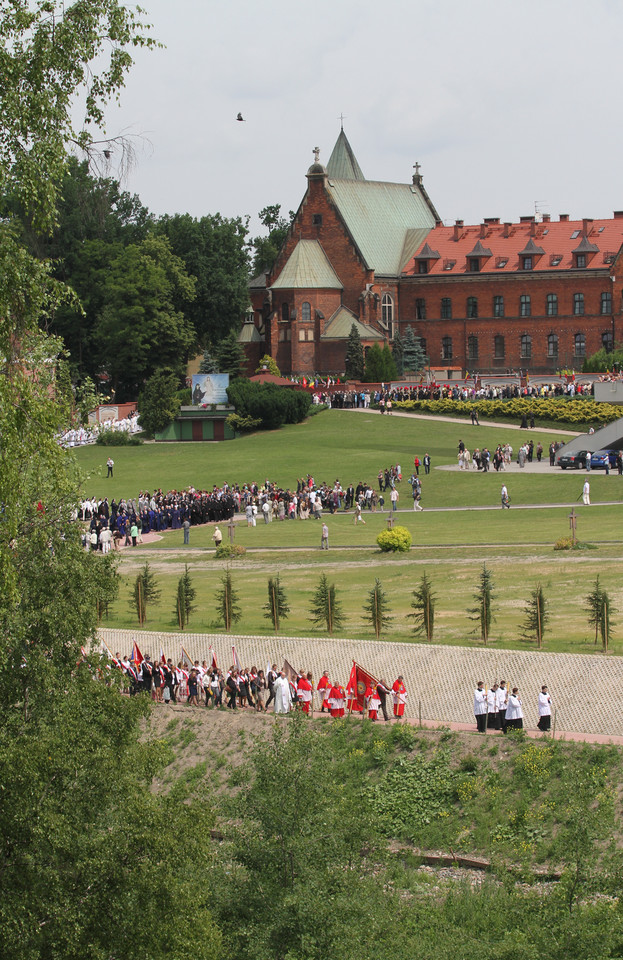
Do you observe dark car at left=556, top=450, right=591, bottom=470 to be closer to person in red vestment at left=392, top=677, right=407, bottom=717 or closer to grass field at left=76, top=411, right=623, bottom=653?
grass field at left=76, top=411, right=623, bottom=653

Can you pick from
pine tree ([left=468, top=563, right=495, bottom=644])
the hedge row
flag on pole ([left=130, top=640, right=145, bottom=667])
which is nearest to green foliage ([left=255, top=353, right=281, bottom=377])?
the hedge row

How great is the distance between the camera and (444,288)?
99562 mm

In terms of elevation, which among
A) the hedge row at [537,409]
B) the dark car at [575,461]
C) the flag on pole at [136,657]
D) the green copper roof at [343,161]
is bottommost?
the flag on pole at [136,657]

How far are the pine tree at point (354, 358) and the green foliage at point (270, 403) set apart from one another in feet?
52.9

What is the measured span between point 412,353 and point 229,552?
57.1 meters

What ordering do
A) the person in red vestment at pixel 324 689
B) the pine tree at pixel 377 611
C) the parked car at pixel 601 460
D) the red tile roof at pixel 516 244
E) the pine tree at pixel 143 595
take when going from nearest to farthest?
the person in red vestment at pixel 324 689, the pine tree at pixel 377 611, the pine tree at pixel 143 595, the parked car at pixel 601 460, the red tile roof at pixel 516 244

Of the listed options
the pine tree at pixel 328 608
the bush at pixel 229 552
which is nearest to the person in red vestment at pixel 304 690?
the pine tree at pixel 328 608

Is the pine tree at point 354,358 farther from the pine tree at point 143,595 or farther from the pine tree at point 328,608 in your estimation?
the pine tree at point 328,608

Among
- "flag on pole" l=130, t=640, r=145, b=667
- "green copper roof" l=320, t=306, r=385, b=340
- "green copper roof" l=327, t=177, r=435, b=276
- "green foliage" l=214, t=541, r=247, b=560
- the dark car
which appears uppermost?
"green copper roof" l=327, t=177, r=435, b=276

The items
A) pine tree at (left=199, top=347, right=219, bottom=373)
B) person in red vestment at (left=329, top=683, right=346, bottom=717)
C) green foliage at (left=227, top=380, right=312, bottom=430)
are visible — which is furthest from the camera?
pine tree at (left=199, top=347, right=219, bottom=373)

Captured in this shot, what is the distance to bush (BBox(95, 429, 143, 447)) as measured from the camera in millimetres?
72125

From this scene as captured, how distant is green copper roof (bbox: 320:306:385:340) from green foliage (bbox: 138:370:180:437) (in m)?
23.0

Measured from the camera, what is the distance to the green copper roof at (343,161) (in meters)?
114

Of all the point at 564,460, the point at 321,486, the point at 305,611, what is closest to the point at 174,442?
the point at 321,486
